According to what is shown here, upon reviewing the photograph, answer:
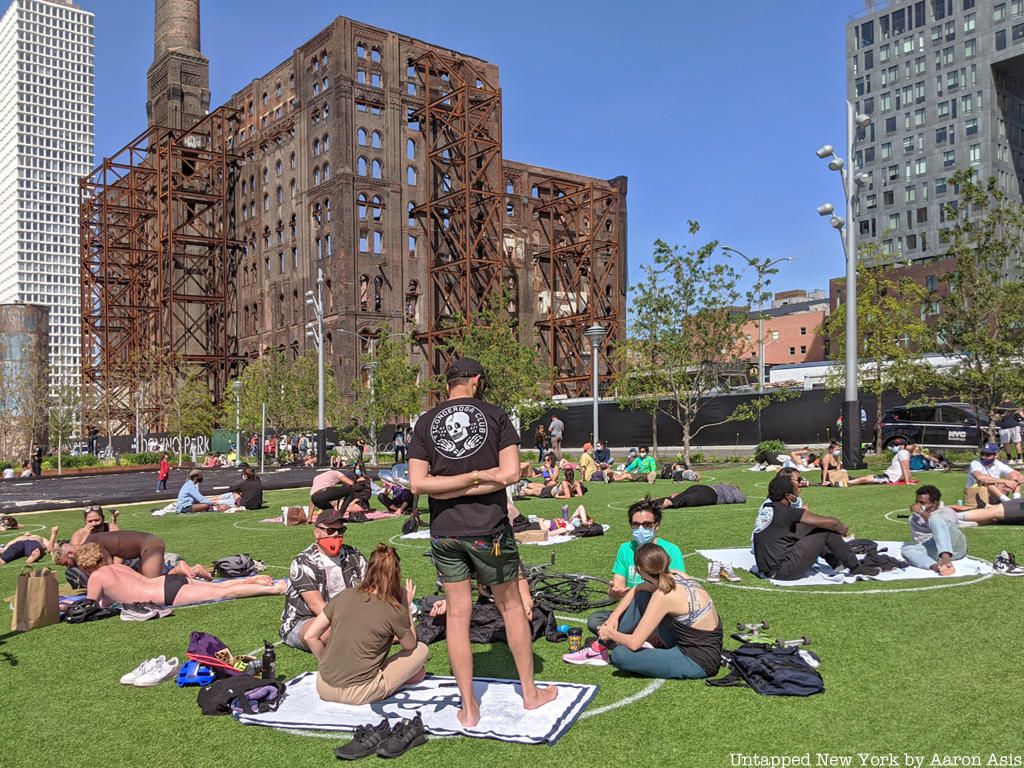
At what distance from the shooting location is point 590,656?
23.4 feet

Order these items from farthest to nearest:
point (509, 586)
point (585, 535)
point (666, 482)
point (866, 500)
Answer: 1. point (666, 482)
2. point (866, 500)
3. point (585, 535)
4. point (509, 586)

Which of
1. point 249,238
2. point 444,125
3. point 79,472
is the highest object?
point 444,125

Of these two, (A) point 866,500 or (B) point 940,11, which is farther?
(B) point 940,11

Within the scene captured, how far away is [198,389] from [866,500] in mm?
56606

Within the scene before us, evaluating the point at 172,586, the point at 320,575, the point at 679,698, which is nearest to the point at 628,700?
the point at 679,698

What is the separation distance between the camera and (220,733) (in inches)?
226

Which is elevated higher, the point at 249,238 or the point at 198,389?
the point at 249,238

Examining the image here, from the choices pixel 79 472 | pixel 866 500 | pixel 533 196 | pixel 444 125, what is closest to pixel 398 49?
pixel 444 125

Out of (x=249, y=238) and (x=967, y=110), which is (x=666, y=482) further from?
(x=967, y=110)

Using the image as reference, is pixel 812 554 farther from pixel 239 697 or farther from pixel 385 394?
pixel 385 394

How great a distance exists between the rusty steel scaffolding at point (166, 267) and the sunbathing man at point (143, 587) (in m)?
65.8

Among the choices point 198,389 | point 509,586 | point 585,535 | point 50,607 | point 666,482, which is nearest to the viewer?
point 509,586

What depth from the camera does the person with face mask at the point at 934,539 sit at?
10062 millimetres

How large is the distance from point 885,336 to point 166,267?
204 ft
